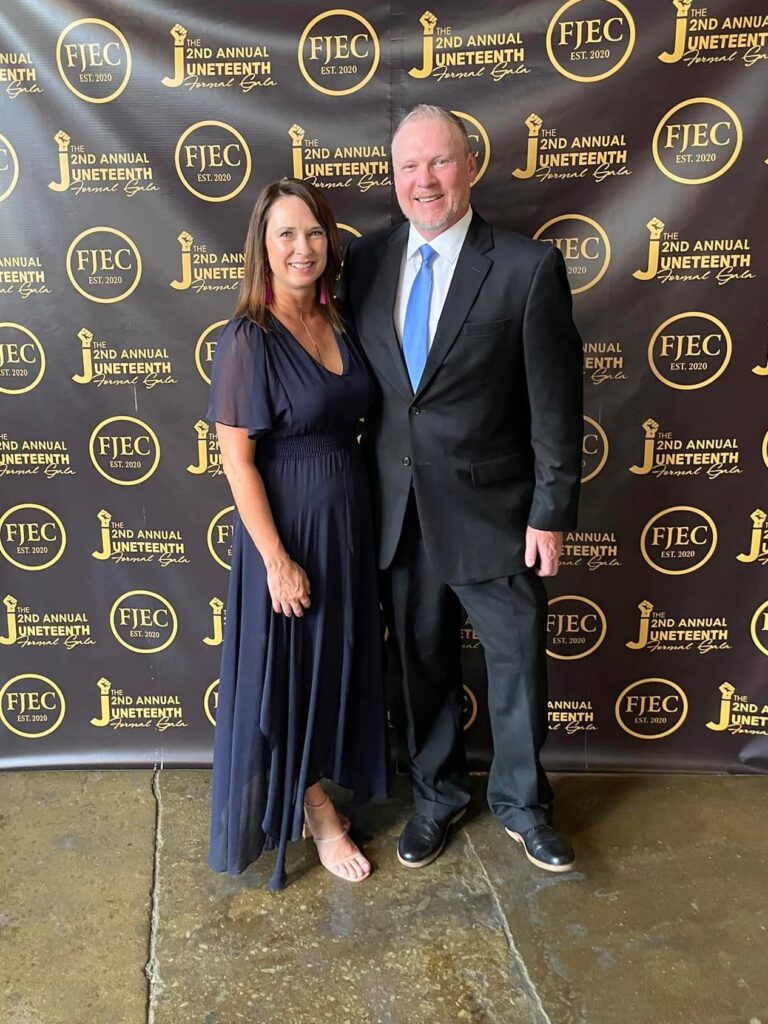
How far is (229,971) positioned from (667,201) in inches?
83.3

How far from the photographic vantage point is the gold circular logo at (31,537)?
2557mm

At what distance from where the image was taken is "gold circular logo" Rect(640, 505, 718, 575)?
2.52m

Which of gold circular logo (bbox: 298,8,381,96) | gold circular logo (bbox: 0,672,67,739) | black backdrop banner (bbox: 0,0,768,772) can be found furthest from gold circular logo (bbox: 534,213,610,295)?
gold circular logo (bbox: 0,672,67,739)

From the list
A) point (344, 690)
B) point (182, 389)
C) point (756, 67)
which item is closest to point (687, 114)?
point (756, 67)

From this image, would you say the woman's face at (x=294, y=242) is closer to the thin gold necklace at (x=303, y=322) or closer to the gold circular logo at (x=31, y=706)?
the thin gold necklace at (x=303, y=322)

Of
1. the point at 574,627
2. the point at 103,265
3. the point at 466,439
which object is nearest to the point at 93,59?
the point at 103,265

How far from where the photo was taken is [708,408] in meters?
2.45

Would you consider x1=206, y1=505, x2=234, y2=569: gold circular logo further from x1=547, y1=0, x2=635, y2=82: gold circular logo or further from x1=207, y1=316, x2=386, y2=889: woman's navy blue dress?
x1=547, y1=0, x2=635, y2=82: gold circular logo

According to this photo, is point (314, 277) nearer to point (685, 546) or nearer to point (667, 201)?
point (667, 201)

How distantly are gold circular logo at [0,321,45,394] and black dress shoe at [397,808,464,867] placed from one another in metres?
1.57

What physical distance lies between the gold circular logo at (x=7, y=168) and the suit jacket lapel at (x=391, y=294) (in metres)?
1.04

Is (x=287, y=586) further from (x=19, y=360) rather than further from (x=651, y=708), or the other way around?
(x=651, y=708)

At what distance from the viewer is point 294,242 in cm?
187

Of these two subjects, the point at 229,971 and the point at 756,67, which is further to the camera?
the point at 756,67
